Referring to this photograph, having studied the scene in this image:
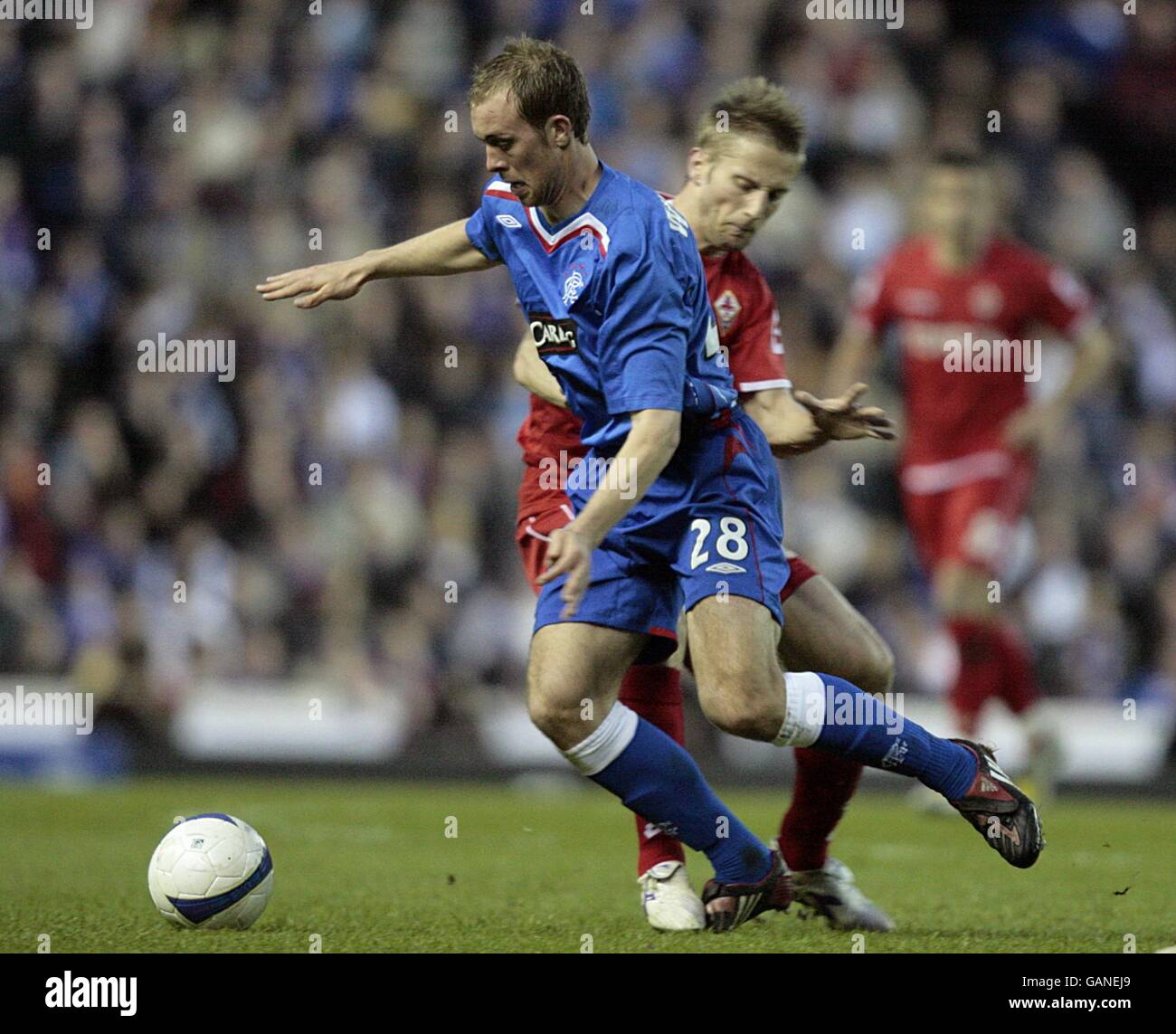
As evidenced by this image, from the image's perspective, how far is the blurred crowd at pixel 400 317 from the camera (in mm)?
11828

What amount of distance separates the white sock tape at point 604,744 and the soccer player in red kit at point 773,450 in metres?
0.32

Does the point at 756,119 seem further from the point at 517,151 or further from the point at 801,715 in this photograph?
the point at 801,715

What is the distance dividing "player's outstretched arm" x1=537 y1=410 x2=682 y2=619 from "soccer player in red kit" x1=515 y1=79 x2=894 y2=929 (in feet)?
2.16

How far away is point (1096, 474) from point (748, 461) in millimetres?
8132

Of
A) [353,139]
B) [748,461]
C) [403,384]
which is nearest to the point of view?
[748,461]

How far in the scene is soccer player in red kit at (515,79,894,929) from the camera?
4.95 meters

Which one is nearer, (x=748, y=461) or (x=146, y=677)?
(x=748, y=461)

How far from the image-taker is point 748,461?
15.5ft

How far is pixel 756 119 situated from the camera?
16.7 feet

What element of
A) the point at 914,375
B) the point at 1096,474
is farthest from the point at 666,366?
the point at 1096,474

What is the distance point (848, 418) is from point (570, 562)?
1.12 meters

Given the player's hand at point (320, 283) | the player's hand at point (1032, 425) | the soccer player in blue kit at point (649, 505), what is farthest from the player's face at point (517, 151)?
the player's hand at point (1032, 425)
